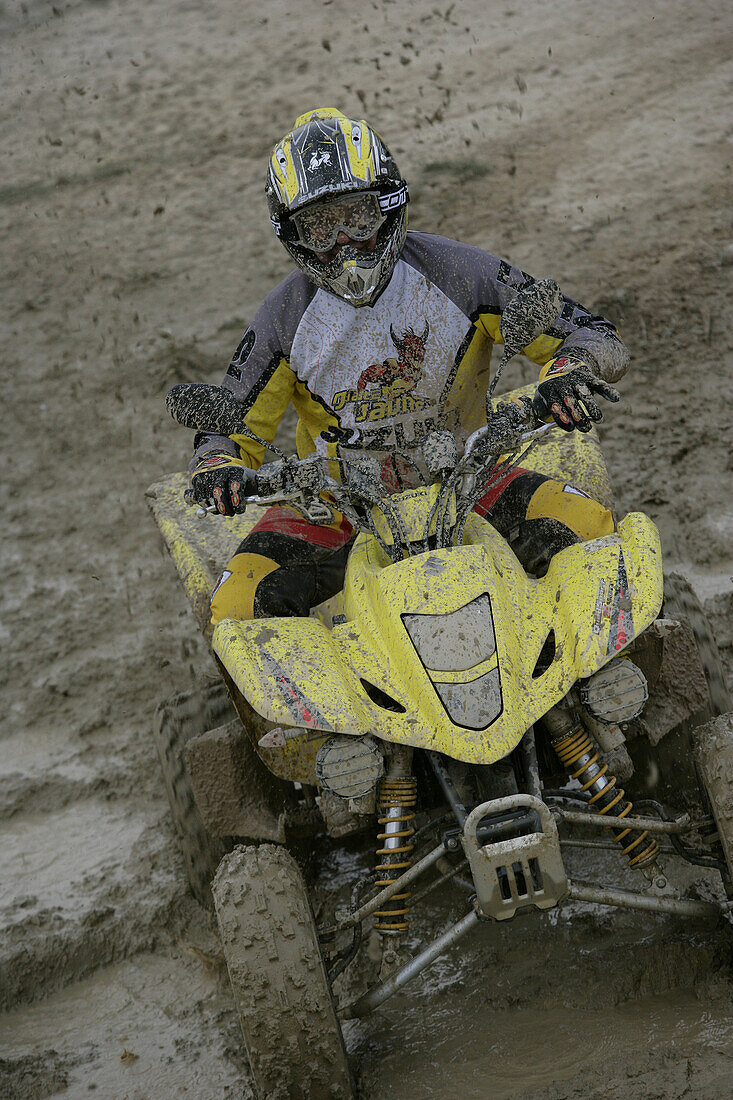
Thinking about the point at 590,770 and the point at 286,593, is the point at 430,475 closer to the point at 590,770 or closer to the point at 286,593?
the point at 286,593

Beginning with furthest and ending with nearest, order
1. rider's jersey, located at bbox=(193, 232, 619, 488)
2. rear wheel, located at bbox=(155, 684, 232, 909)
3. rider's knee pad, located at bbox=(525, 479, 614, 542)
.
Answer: rear wheel, located at bbox=(155, 684, 232, 909) < rider's jersey, located at bbox=(193, 232, 619, 488) < rider's knee pad, located at bbox=(525, 479, 614, 542)

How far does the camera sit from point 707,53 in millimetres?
8320

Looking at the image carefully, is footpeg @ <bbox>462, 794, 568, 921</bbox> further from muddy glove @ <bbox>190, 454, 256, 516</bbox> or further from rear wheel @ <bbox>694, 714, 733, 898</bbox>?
muddy glove @ <bbox>190, 454, 256, 516</bbox>

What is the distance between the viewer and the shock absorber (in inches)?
99.6

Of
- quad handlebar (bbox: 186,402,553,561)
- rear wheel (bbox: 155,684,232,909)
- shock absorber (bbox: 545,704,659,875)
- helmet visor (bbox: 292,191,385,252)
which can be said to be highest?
helmet visor (bbox: 292,191,385,252)

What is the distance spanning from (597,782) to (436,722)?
505 millimetres

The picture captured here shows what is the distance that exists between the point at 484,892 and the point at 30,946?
185cm

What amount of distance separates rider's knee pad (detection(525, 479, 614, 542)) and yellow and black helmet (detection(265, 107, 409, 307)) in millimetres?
783

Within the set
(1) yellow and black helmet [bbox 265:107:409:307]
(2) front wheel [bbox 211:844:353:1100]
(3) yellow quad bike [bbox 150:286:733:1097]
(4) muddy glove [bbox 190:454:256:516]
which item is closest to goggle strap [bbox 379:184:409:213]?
(1) yellow and black helmet [bbox 265:107:409:307]

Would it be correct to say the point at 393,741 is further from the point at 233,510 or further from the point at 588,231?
the point at 588,231

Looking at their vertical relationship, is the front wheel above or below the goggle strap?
below

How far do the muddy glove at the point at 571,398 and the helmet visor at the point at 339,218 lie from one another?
730mm

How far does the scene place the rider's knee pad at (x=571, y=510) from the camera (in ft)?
9.83

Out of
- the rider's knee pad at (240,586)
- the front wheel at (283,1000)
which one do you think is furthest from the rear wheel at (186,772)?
Answer: the front wheel at (283,1000)
